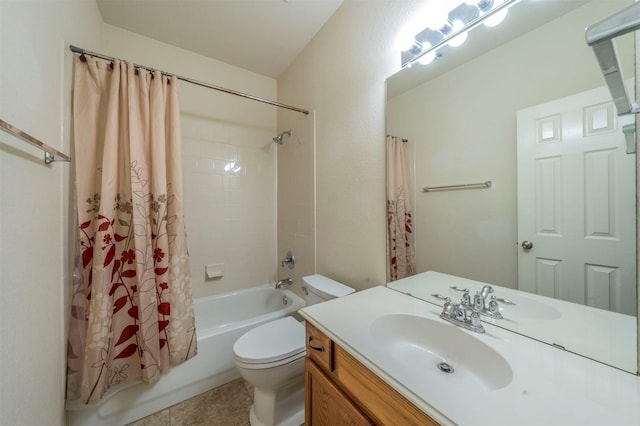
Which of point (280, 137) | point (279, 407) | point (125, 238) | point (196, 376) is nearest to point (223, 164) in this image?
point (280, 137)

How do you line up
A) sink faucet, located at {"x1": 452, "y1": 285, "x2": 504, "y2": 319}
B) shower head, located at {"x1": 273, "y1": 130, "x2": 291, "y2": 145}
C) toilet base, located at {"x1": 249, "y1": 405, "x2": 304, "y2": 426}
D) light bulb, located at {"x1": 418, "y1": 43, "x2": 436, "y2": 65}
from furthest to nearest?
shower head, located at {"x1": 273, "y1": 130, "x2": 291, "y2": 145}
toilet base, located at {"x1": 249, "y1": 405, "x2": 304, "y2": 426}
light bulb, located at {"x1": 418, "y1": 43, "x2": 436, "y2": 65}
sink faucet, located at {"x1": 452, "y1": 285, "x2": 504, "y2": 319}

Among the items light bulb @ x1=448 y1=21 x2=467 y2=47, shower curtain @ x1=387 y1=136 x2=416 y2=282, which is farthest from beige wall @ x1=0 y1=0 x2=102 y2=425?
light bulb @ x1=448 y1=21 x2=467 y2=47

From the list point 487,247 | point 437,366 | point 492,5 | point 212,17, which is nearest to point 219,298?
point 437,366

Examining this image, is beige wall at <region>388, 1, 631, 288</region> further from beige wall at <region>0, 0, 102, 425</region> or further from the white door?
beige wall at <region>0, 0, 102, 425</region>

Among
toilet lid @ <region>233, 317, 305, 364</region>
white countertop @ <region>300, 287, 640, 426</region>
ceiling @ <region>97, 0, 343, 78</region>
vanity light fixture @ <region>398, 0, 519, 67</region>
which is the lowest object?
toilet lid @ <region>233, 317, 305, 364</region>

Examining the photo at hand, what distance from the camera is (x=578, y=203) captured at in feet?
2.27

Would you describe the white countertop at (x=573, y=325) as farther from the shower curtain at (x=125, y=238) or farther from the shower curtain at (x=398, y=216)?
the shower curtain at (x=125, y=238)

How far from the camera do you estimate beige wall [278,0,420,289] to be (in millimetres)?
1275

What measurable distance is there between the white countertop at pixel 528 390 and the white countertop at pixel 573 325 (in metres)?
0.03

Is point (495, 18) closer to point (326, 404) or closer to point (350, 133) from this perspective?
point (350, 133)

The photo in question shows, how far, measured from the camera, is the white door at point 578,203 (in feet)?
2.06

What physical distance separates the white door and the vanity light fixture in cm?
42

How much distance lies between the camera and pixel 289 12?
5.14 ft

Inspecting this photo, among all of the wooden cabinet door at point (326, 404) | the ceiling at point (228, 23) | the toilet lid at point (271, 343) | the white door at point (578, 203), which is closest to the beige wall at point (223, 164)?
the ceiling at point (228, 23)
